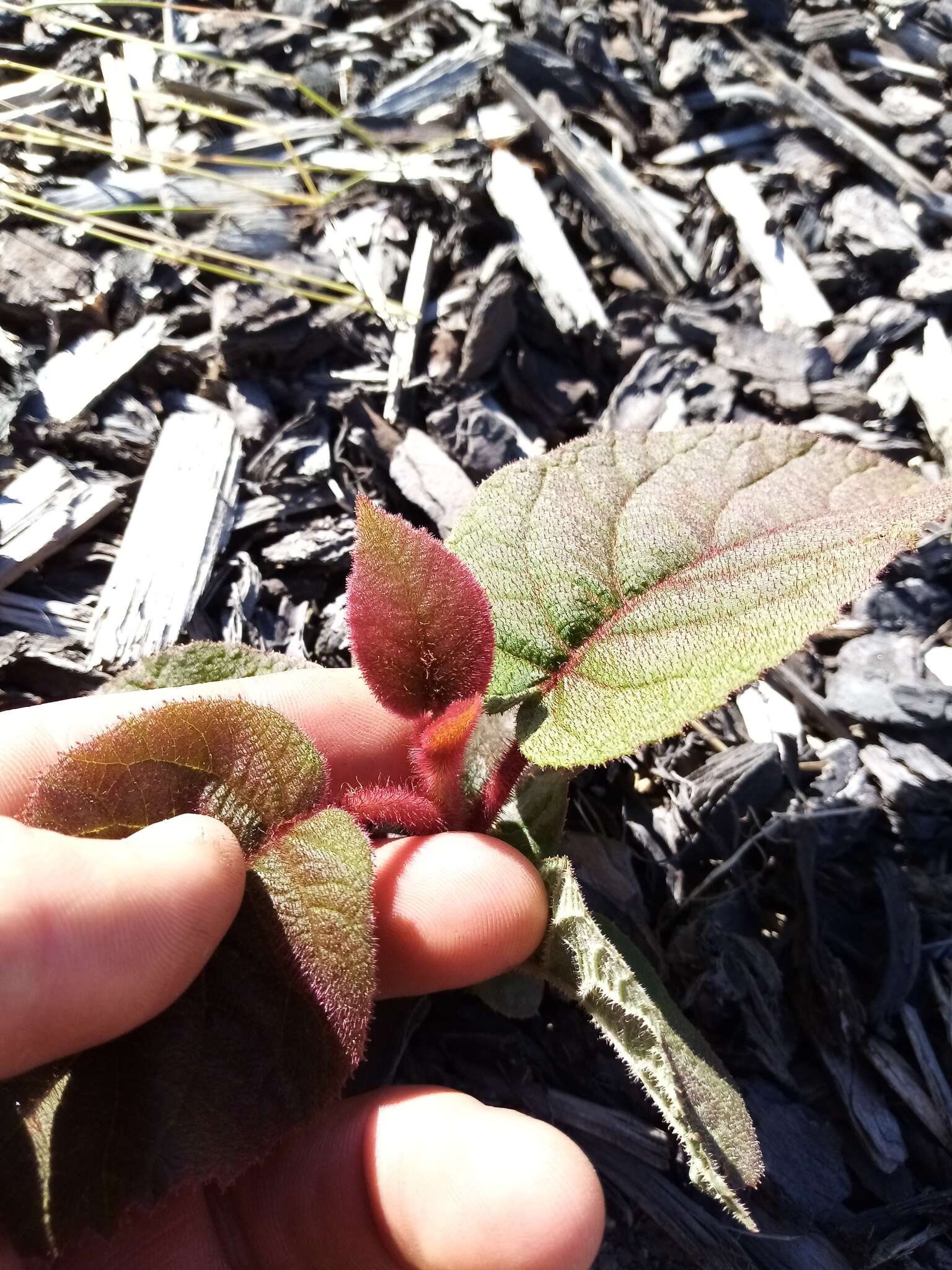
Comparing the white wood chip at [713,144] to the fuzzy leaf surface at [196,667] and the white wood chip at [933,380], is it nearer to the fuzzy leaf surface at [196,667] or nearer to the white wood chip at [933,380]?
the white wood chip at [933,380]

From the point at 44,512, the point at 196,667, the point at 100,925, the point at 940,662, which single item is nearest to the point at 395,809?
the point at 196,667

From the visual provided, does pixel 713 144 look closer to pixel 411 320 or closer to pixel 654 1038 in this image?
pixel 411 320

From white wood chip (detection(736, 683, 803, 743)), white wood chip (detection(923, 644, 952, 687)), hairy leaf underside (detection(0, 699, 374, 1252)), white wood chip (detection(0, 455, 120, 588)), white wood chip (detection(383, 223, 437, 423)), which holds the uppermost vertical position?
white wood chip (detection(383, 223, 437, 423))

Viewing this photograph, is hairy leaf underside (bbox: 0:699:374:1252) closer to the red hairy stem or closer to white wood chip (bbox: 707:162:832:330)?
the red hairy stem

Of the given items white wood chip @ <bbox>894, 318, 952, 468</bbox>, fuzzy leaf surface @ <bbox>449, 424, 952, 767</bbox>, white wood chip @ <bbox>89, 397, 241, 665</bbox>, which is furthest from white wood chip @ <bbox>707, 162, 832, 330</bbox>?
white wood chip @ <bbox>89, 397, 241, 665</bbox>

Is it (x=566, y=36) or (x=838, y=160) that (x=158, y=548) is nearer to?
(x=566, y=36)

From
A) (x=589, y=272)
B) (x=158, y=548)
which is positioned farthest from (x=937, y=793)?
(x=158, y=548)
